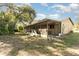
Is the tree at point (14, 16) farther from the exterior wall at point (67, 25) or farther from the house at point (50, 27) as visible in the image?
the exterior wall at point (67, 25)

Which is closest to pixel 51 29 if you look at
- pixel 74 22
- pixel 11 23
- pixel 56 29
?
pixel 56 29

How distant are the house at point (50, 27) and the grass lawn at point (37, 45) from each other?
83mm

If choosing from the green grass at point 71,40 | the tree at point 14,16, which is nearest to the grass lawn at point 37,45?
the green grass at point 71,40

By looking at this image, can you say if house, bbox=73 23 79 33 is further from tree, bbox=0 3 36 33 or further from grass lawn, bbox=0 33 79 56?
tree, bbox=0 3 36 33

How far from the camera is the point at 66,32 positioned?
3088 millimetres

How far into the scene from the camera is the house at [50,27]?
305cm

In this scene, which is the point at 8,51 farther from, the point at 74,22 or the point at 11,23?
the point at 74,22

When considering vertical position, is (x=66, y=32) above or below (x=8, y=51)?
above

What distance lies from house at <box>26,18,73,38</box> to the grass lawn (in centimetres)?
8

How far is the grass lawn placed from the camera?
119 inches

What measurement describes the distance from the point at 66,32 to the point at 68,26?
0.09 m

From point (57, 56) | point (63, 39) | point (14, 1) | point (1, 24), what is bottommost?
point (57, 56)

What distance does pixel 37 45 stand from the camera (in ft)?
10.1

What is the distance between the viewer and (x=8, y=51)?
3016 millimetres
